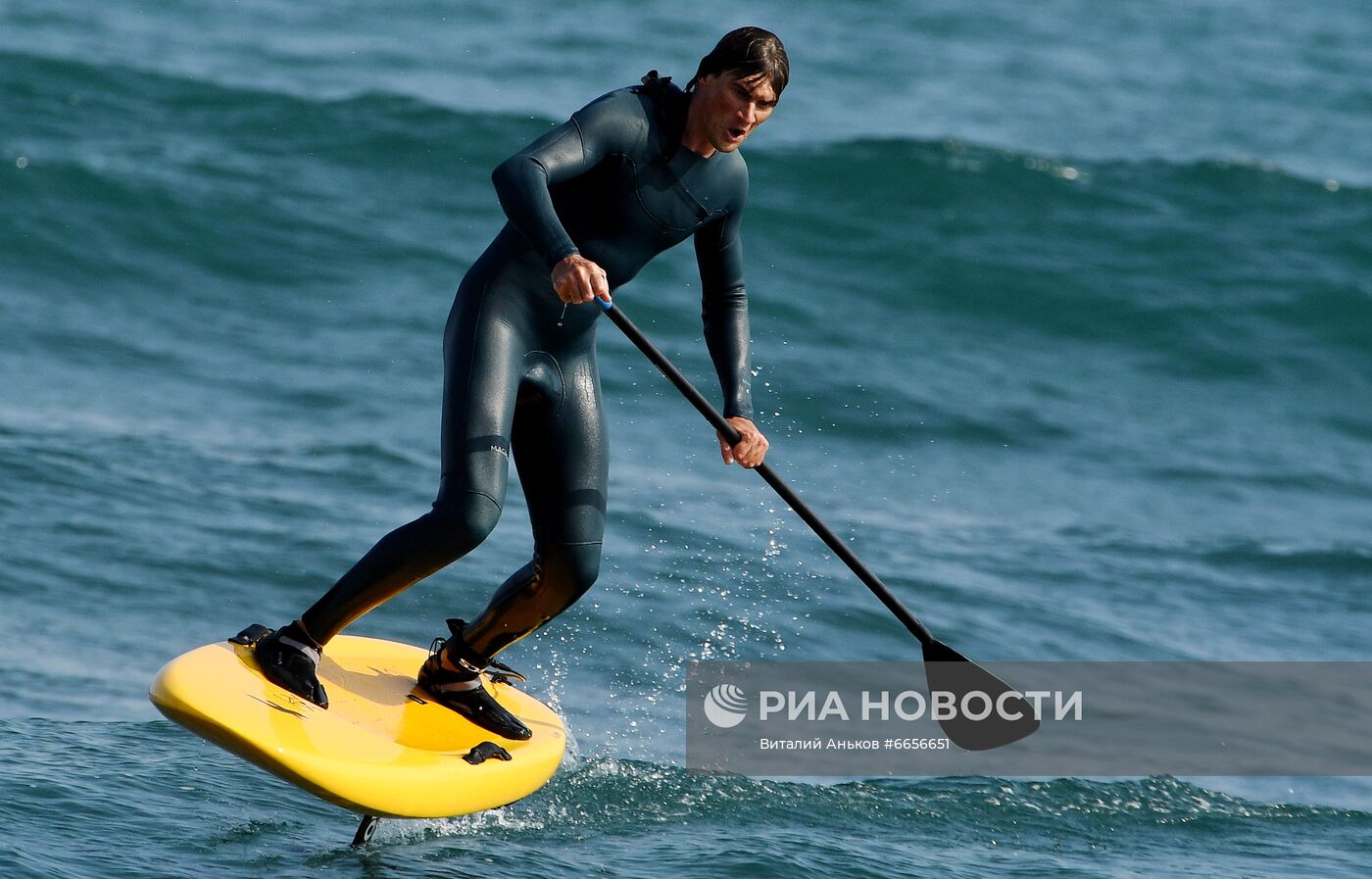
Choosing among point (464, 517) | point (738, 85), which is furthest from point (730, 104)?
point (464, 517)

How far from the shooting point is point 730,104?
13.4ft

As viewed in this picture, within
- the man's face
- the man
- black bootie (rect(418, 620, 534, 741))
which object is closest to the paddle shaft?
the man

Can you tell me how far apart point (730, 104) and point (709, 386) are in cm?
667

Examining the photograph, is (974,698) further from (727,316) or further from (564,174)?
(564,174)

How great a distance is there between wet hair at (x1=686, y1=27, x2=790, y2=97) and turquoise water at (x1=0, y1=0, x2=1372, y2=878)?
2.10 meters

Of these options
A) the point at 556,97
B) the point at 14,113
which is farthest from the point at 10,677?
the point at 556,97

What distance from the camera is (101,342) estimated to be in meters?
10.1

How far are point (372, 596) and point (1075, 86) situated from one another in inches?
638

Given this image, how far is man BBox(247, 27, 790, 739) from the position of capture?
→ 404 cm

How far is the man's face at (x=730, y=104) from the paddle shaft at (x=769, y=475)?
1.74ft

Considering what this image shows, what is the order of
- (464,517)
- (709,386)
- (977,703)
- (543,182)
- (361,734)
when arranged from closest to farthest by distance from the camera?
1. (543,182)
2. (464,517)
3. (361,734)
4. (977,703)
5. (709,386)

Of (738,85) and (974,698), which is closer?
(738,85)

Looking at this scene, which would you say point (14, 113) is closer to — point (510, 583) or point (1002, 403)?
point (1002, 403)

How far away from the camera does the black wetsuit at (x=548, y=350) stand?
406 cm
